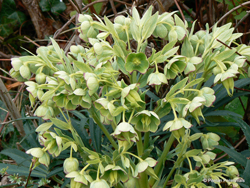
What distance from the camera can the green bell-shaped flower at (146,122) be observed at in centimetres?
56

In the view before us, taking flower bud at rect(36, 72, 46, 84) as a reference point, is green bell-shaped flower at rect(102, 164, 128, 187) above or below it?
below

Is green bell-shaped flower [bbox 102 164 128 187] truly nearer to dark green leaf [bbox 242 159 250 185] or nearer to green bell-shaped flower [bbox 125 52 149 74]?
green bell-shaped flower [bbox 125 52 149 74]

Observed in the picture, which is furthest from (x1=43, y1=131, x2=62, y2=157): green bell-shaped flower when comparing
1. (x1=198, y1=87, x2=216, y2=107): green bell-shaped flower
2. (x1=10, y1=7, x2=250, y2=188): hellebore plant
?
(x1=198, y1=87, x2=216, y2=107): green bell-shaped flower

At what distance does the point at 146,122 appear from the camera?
0.56 m

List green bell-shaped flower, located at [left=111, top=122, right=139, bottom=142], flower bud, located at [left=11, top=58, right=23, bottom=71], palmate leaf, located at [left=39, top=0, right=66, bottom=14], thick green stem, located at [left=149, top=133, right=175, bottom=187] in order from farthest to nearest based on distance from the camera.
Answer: palmate leaf, located at [left=39, top=0, right=66, bottom=14], thick green stem, located at [left=149, top=133, right=175, bottom=187], flower bud, located at [left=11, top=58, right=23, bottom=71], green bell-shaped flower, located at [left=111, top=122, right=139, bottom=142]

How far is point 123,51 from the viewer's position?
2.10 feet

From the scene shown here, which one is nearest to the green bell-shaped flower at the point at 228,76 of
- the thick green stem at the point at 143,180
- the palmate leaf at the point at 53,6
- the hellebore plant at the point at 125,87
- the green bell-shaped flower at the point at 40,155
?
the hellebore plant at the point at 125,87

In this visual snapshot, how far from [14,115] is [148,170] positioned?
703mm

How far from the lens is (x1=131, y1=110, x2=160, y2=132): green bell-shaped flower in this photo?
0.56m

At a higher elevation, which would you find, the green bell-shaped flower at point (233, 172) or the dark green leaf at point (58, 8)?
the dark green leaf at point (58, 8)

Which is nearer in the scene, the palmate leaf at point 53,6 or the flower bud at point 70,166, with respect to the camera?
the flower bud at point 70,166

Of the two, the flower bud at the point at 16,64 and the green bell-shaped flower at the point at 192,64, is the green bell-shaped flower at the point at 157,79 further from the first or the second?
the flower bud at the point at 16,64

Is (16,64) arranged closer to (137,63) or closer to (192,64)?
(137,63)

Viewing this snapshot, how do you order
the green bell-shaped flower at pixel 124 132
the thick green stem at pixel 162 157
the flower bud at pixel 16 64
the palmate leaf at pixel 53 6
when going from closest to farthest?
the green bell-shaped flower at pixel 124 132, the flower bud at pixel 16 64, the thick green stem at pixel 162 157, the palmate leaf at pixel 53 6
